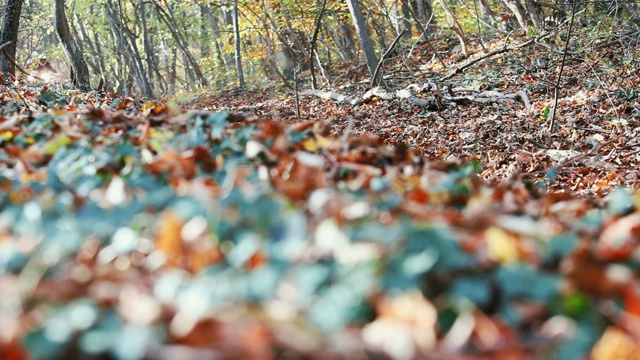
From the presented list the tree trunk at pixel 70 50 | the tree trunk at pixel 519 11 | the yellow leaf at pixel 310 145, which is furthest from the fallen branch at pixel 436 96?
the yellow leaf at pixel 310 145

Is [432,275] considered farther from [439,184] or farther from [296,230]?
[439,184]

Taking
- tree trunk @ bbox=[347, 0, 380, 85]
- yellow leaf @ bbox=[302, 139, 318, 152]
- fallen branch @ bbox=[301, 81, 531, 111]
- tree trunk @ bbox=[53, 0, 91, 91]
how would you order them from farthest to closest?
tree trunk @ bbox=[347, 0, 380, 85] → tree trunk @ bbox=[53, 0, 91, 91] → fallen branch @ bbox=[301, 81, 531, 111] → yellow leaf @ bbox=[302, 139, 318, 152]

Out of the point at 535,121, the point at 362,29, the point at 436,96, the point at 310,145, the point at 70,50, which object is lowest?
the point at 535,121

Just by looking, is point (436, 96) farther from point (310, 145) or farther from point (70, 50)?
point (310, 145)

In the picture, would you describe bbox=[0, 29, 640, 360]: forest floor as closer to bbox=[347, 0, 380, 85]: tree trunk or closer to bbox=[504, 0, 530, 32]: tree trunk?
bbox=[347, 0, 380, 85]: tree trunk

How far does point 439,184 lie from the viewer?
1.94 meters

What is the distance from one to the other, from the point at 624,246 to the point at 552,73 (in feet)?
35.1

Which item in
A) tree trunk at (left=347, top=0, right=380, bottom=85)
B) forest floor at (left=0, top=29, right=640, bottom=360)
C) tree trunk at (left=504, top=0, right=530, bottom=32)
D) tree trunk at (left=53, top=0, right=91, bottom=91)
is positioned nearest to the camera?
forest floor at (left=0, top=29, right=640, bottom=360)

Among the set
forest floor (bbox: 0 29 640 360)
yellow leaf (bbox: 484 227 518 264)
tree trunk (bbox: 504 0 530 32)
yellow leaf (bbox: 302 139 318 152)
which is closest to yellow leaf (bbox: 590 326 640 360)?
forest floor (bbox: 0 29 640 360)

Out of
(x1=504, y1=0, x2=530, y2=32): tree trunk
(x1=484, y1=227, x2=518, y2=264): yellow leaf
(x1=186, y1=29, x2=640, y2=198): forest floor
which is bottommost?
(x1=186, y1=29, x2=640, y2=198): forest floor

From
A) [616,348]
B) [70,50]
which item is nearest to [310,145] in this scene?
[616,348]

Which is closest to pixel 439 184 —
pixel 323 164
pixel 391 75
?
pixel 323 164

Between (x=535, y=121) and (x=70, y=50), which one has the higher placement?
(x=70, y=50)

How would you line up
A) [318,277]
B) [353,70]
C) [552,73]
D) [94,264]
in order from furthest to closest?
1. [353,70]
2. [552,73]
3. [94,264]
4. [318,277]
